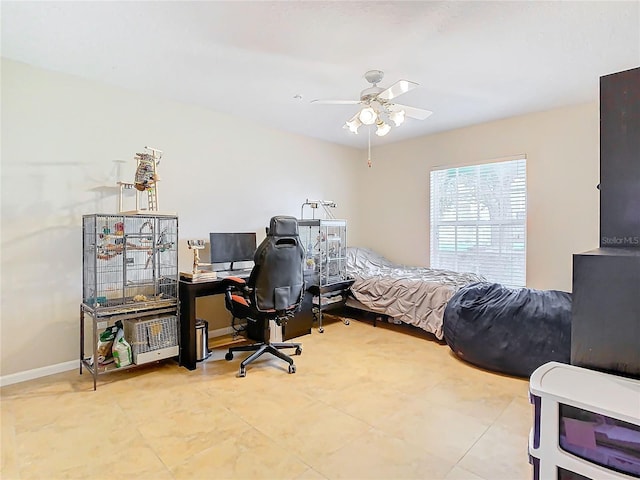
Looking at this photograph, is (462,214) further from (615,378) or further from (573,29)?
(615,378)

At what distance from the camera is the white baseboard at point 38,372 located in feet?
8.70

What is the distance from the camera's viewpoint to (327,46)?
241 centimetres

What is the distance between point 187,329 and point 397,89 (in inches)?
103

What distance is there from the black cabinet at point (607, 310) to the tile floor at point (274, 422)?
1.01m

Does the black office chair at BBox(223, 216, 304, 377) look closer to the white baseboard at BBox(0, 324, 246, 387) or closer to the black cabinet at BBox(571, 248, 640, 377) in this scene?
the white baseboard at BBox(0, 324, 246, 387)

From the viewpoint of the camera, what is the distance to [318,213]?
505cm

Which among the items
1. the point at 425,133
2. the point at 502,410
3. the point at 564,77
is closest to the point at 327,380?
the point at 502,410

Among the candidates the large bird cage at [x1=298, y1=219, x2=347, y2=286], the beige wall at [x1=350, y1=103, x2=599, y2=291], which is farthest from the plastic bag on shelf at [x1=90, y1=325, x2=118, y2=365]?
the beige wall at [x1=350, y1=103, x2=599, y2=291]

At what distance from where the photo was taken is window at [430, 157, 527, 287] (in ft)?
13.6

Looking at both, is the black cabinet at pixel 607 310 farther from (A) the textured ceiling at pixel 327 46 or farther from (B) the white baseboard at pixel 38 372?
(B) the white baseboard at pixel 38 372

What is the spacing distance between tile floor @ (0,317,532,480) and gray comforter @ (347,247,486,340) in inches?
22.2

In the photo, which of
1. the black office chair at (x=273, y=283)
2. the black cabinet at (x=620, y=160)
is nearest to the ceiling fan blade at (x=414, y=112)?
the black office chair at (x=273, y=283)

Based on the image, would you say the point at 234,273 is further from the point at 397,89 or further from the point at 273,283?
the point at 397,89

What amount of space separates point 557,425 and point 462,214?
3.96 meters
